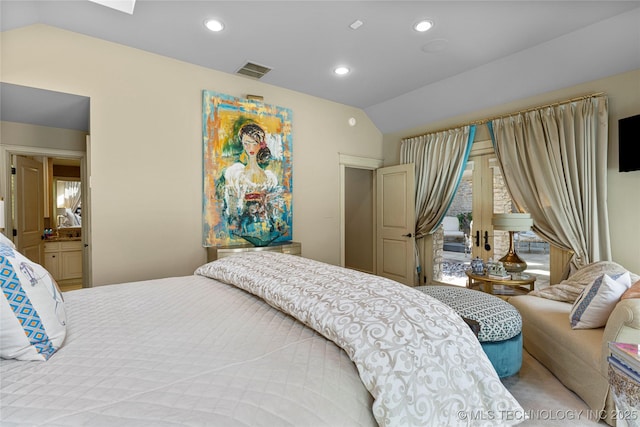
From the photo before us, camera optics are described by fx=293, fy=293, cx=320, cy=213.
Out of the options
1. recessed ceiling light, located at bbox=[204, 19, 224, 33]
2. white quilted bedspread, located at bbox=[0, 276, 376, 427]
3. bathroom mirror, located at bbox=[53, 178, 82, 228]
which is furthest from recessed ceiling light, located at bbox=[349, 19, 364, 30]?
bathroom mirror, located at bbox=[53, 178, 82, 228]

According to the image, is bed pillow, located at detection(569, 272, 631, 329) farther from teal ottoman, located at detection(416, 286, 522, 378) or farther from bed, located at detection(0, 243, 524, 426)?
bed, located at detection(0, 243, 524, 426)

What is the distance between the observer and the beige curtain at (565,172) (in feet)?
9.43

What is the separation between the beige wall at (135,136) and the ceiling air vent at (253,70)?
0.15m

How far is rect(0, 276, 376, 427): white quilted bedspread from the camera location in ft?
2.16

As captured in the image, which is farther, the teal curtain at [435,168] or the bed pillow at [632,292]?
the teal curtain at [435,168]

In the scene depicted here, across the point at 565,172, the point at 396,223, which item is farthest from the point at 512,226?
the point at 396,223

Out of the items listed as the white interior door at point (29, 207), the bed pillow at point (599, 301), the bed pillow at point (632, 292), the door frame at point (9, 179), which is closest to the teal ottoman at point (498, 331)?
the bed pillow at point (599, 301)

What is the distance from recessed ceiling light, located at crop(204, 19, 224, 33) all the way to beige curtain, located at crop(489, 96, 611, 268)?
3309 millimetres

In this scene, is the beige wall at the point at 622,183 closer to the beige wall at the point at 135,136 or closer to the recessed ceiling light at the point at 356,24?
the recessed ceiling light at the point at 356,24

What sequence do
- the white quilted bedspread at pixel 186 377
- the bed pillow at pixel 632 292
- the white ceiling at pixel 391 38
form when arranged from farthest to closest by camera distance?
the white ceiling at pixel 391 38 → the bed pillow at pixel 632 292 → the white quilted bedspread at pixel 186 377

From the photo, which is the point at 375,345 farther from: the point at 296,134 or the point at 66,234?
the point at 66,234

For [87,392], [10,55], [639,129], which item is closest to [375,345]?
[87,392]

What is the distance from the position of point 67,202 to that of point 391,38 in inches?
253

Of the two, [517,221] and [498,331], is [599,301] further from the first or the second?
[517,221]
